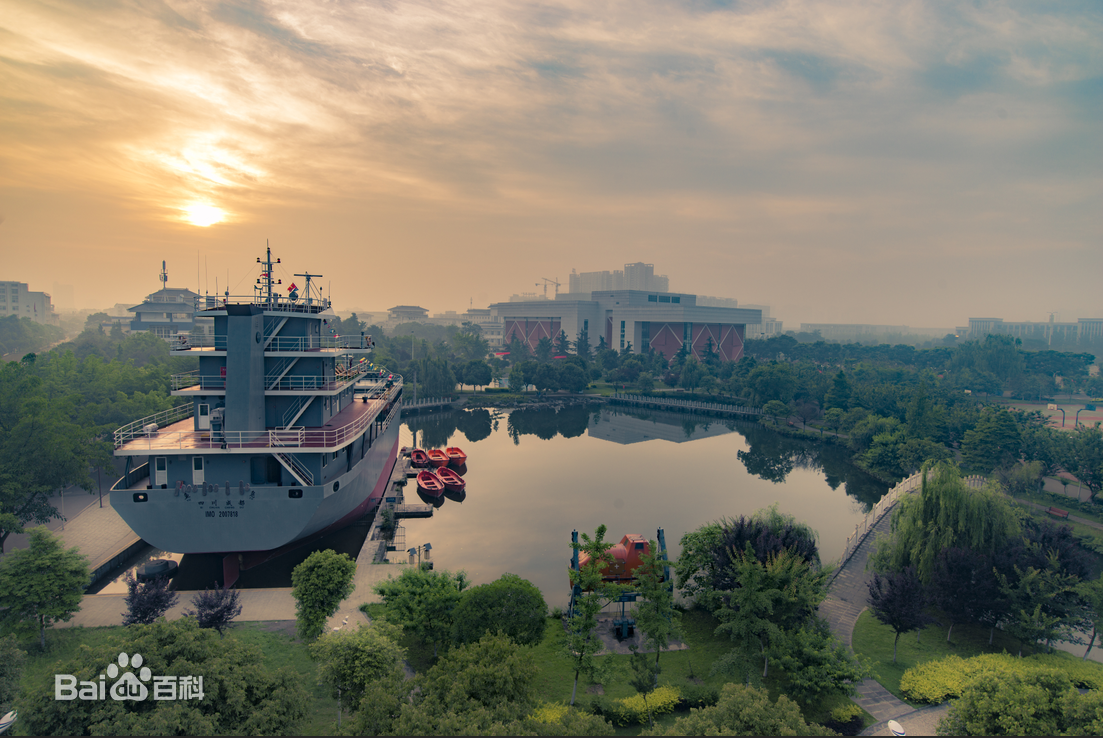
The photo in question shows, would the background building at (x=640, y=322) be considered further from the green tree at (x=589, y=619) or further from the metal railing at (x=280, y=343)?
the green tree at (x=589, y=619)

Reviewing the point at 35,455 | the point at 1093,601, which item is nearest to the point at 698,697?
the point at 1093,601

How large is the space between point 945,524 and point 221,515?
2068cm

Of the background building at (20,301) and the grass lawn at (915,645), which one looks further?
the background building at (20,301)

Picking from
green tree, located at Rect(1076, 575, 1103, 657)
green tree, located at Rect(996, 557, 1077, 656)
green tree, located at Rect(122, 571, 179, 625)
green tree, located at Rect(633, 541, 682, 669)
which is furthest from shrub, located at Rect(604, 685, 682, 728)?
green tree, located at Rect(122, 571, 179, 625)

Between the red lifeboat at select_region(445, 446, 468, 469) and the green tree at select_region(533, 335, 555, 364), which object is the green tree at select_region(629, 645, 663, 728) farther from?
the green tree at select_region(533, 335, 555, 364)

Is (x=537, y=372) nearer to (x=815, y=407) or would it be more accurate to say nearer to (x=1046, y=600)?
(x=815, y=407)

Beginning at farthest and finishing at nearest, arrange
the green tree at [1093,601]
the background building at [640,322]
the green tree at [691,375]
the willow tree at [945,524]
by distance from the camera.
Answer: the background building at [640,322]
the green tree at [691,375]
the willow tree at [945,524]
the green tree at [1093,601]

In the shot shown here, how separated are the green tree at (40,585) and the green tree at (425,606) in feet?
23.5

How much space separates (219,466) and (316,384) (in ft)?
13.4

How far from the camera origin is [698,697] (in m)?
11.3

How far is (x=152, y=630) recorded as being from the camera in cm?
878

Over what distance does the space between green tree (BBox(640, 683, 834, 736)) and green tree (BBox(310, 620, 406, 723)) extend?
484 centimetres

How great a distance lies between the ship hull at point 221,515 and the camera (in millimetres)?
15688

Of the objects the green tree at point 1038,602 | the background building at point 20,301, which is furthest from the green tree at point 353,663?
the background building at point 20,301
